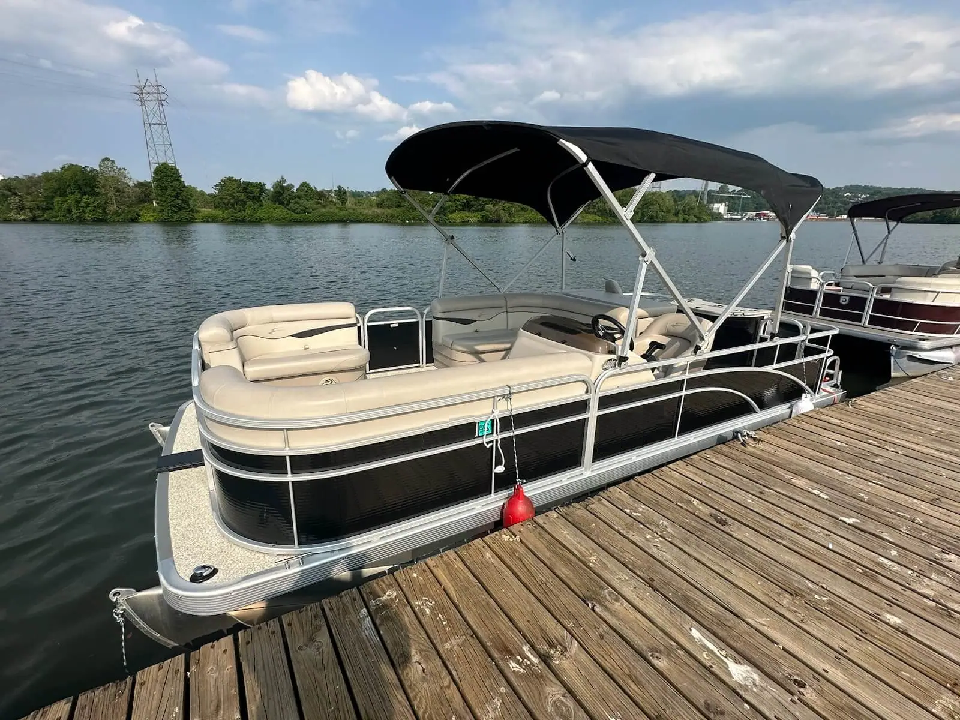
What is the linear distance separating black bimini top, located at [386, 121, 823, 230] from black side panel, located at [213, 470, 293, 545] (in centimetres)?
276

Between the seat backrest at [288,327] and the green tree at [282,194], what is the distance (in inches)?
2558

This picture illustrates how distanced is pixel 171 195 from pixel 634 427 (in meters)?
68.2

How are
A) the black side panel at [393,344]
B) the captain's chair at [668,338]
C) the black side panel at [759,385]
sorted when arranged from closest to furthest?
the black side panel at [759,385] < the captain's chair at [668,338] < the black side panel at [393,344]

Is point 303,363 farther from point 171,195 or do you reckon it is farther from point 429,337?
point 171,195

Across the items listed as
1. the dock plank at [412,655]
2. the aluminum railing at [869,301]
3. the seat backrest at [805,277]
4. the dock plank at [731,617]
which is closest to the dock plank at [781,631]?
the dock plank at [731,617]

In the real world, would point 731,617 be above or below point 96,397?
above

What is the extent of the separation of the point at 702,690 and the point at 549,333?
9.98 feet

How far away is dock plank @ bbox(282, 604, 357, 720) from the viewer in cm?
194

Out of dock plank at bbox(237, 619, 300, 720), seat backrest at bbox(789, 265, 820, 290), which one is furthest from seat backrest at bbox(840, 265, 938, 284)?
dock plank at bbox(237, 619, 300, 720)

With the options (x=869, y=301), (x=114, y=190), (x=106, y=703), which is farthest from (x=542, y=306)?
(x=114, y=190)

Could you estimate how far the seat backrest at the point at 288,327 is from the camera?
180 inches

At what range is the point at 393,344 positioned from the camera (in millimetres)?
5801

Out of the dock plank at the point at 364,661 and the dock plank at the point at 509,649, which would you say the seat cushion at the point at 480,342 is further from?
the dock plank at the point at 364,661

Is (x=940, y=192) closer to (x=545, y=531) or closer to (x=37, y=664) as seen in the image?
(x=545, y=531)
